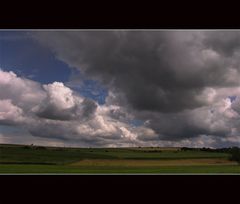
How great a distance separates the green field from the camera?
769 centimetres

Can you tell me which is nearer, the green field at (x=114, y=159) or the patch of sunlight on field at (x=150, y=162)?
the green field at (x=114, y=159)

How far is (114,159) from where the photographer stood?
816 centimetres

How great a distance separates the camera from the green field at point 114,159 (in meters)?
7.69

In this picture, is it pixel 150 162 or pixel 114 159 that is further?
pixel 150 162

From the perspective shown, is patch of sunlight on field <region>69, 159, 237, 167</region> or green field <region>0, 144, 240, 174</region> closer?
green field <region>0, 144, 240, 174</region>
